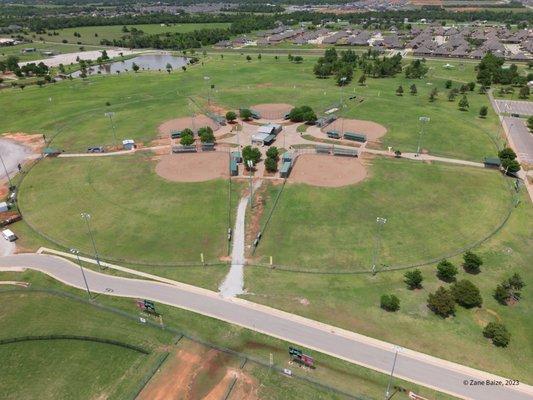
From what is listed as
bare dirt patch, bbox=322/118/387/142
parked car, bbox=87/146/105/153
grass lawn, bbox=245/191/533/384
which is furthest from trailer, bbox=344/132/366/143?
parked car, bbox=87/146/105/153

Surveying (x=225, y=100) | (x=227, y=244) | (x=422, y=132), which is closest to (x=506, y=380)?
(x=227, y=244)

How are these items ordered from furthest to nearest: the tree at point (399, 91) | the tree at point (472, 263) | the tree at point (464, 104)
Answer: the tree at point (399, 91), the tree at point (464, 104), the tree at point (472, 263)

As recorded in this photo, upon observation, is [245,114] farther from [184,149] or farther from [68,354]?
[68,354]

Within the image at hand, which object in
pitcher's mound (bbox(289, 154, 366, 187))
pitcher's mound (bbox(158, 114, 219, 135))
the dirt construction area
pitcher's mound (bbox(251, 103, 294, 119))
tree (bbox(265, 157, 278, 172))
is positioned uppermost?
tree (bbox(265, 157, 278, 172))

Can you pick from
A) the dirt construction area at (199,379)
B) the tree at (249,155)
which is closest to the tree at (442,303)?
the dirt construction area at (199,379)

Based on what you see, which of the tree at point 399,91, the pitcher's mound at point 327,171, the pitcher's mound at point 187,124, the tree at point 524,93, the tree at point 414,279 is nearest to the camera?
the tree at point 414,279

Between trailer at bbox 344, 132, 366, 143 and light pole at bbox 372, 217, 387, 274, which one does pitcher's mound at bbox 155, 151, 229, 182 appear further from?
light pole at bbox 372, 217, 387, 274

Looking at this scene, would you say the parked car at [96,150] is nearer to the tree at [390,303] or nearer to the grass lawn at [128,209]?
the grass lawn at [128,209]
